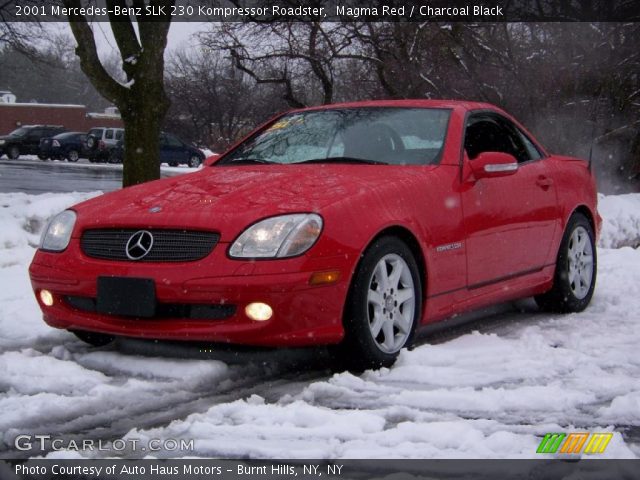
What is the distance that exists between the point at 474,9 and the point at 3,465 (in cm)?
1746

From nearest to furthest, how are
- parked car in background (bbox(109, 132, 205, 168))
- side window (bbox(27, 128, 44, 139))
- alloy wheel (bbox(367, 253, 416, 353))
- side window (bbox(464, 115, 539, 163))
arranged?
alloy wheel (bbox(367, 253, 416, 353)), side window (bbox(464, 115, 539, 163)), parked car in background (bbox(109, 132, 205, 168)), side window (bbox(27, 128, 44, 139))

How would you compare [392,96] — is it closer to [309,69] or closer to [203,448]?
[309,69]

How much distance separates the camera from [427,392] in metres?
4.09

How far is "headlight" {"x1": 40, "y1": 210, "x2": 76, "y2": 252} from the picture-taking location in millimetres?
4773

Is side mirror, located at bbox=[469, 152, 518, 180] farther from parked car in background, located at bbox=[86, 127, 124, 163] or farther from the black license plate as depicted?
parked car in background, located at bbox=[86, 127, 124, 163]

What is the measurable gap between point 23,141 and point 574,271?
3607 cm

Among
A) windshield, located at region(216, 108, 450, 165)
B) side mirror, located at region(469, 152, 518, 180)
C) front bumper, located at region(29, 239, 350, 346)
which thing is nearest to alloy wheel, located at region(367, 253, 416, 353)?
front bumper, located at region(29, 239, 350, 346)

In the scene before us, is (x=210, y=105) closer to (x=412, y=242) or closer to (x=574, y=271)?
(x=574, y=271)

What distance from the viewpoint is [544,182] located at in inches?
241

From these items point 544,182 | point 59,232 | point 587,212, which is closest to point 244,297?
point 59,232

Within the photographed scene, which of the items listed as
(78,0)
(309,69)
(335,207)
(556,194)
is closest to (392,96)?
(309,69)

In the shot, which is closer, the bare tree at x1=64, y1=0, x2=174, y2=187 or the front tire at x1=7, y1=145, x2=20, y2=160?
the bare tree at x1=64, y1=0, x2=174, y2=187

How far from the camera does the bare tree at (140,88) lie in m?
11.6

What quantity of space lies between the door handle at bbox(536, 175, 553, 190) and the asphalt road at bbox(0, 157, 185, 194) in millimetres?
15295
